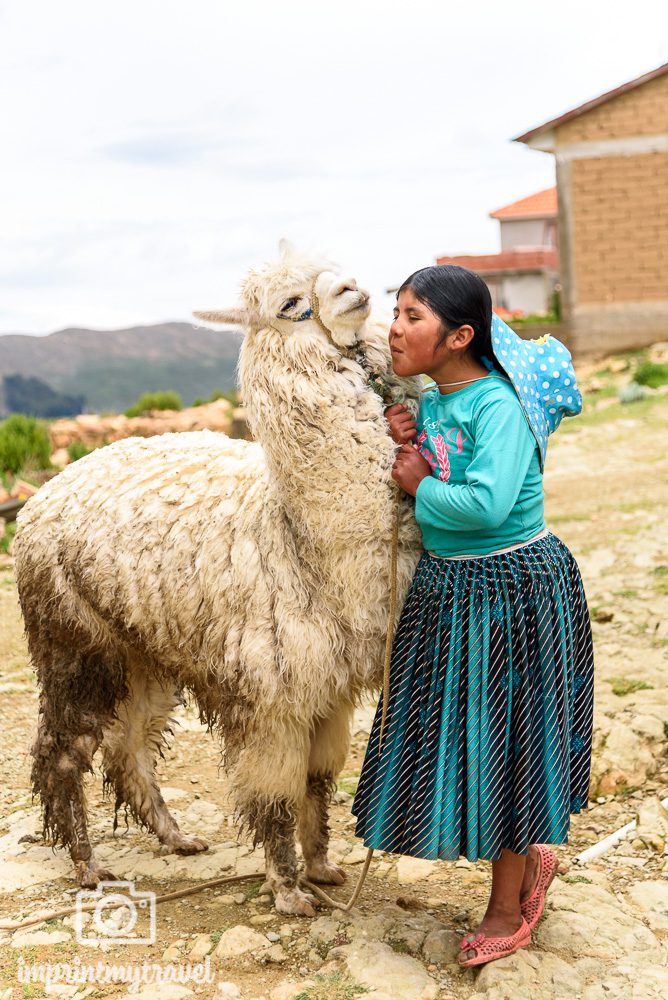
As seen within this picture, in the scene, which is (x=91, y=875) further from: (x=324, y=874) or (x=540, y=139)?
(x=540, y=139)

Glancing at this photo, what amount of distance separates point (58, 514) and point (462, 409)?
153 cm

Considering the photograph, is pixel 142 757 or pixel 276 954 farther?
pixel 142 757

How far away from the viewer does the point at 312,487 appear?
2893mm

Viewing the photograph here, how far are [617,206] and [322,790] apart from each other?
15.1m

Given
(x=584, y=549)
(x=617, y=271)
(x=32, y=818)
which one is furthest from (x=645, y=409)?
(x=32, y=818)

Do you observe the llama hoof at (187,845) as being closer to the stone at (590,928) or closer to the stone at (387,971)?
the stone at (387,971)

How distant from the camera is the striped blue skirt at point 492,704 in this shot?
8.99 feet

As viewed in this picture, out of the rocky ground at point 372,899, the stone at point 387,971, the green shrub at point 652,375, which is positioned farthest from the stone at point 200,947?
the green shrub at point 652,375

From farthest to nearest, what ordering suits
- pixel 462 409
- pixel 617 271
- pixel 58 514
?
pixel 617 271 < pixel 58 514 < pixel 462 409

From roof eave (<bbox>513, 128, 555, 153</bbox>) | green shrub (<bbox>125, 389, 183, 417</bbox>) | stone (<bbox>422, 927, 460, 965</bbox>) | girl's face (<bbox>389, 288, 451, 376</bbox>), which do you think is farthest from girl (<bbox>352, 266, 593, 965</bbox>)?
green shrub (<bbox>125, 389, 183, 417</bbox>)

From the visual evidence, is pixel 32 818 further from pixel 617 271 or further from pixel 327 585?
pixel 617 271

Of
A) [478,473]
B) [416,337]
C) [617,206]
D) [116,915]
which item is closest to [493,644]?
[478,473]

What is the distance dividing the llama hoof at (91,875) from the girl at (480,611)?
127cm

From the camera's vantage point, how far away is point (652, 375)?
14.4 meters
